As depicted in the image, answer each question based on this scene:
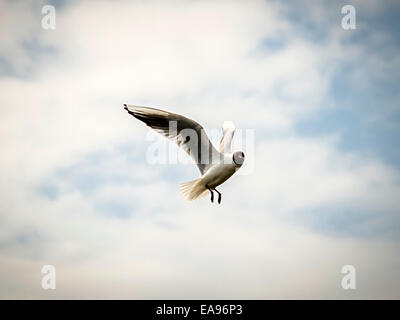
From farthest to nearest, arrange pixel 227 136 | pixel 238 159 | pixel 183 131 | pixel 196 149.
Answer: pixel 227 136
pixel 196 149
pixel 183 131
pixel 238 159

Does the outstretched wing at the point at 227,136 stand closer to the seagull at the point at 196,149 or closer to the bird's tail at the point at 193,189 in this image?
the seagull at the point at 196,149

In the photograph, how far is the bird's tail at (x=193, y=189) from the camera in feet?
30.6

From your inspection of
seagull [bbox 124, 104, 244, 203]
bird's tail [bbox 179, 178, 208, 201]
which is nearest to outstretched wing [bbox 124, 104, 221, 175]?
seagull [bbox 124, 104, 244, 203]

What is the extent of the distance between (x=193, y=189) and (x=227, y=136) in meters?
1.11

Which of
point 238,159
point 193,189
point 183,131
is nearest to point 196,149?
point 183,131

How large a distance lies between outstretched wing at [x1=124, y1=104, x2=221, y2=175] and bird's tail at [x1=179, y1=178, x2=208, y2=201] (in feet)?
0.87

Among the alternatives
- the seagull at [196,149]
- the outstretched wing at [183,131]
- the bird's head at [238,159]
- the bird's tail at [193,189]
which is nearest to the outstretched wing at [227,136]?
the seagull at [196,149]

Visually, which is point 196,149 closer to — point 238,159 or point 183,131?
point 183,131

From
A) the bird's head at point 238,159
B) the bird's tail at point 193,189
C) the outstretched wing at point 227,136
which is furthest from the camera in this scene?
the outstretched wing at point 227,136

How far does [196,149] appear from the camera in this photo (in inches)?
370
